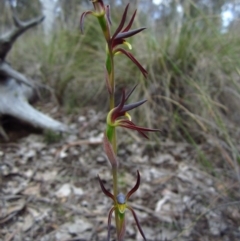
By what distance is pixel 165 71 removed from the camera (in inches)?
101

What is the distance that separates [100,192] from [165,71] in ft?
4.07

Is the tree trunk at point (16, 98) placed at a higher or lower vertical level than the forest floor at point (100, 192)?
higher

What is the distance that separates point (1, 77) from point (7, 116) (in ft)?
1.18

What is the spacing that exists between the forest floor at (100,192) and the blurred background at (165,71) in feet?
0.68

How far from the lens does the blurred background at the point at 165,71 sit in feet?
7.45

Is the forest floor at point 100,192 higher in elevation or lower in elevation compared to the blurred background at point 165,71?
lower

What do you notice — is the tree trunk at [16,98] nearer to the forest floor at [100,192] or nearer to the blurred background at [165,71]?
the forest floor at [100,192]

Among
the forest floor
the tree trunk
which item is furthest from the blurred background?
the tree trunk

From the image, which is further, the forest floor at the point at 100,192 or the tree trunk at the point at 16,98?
the tree trunk at the point at 16,98

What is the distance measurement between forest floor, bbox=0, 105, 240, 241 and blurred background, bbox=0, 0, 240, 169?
208 mm

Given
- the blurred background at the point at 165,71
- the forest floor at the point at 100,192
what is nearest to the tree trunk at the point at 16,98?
the forest floor at the point at 100,192

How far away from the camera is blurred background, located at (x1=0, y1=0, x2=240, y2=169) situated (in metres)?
2.27

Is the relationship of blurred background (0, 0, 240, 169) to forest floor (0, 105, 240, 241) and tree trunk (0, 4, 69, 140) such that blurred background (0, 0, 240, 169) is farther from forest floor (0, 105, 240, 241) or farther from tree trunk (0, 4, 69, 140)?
tree trunk (0, 4, 69, 140)

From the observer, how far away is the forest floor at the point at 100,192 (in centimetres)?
144
